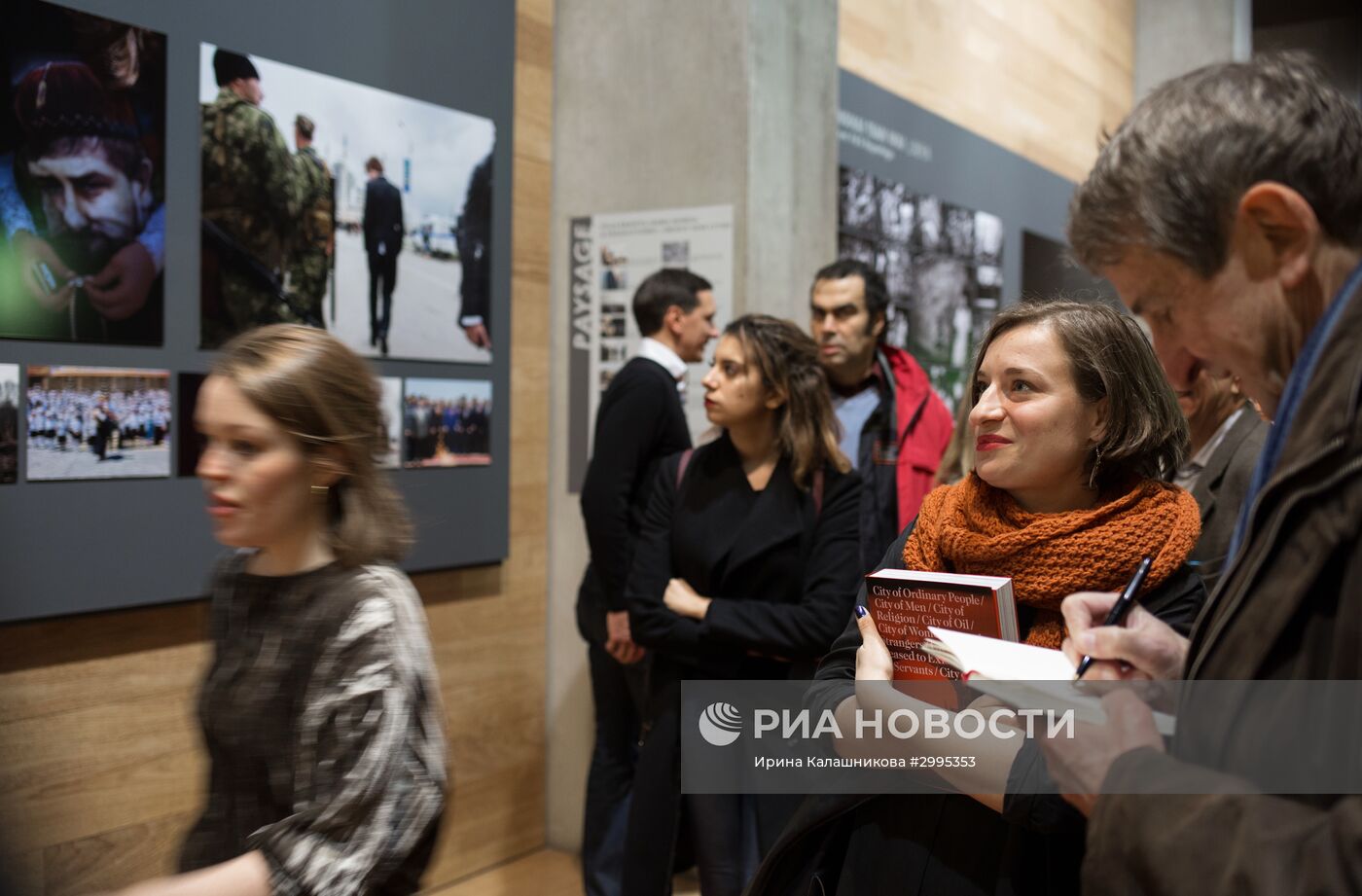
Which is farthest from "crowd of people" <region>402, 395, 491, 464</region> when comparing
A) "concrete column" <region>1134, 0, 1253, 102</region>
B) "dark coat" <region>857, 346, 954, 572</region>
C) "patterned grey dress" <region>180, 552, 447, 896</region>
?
"concrete column" <region>1134, 0, 1253, 102</region>

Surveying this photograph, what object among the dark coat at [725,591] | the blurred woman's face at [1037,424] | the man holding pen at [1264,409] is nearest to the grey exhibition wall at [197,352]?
the dark coat at [725,591]

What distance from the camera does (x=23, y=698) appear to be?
9.65 ft

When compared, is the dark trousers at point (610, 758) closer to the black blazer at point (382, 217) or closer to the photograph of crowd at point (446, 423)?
the photograph of crowd at point (446, 423)

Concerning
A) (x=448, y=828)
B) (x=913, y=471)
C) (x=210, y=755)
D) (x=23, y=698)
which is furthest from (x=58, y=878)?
(x=913, y=471)

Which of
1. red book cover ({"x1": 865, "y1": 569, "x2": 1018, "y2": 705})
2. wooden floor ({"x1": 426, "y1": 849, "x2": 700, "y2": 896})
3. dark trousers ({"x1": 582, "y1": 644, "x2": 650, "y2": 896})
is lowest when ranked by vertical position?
wooden floor ({"x1": 426, "y1": 849, "x2": 700, "y2": 896})

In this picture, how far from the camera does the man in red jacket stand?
12.5ft

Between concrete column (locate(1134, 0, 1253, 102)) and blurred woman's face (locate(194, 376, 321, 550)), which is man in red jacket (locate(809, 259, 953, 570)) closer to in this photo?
blurred woman's face (locate(194, 376, 321, 550))

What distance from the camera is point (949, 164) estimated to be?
693 centimetres

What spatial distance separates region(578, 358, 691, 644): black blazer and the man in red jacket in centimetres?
59

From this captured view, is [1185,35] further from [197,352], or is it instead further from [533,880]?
[197,352]

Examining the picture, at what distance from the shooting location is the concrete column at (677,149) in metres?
4.24

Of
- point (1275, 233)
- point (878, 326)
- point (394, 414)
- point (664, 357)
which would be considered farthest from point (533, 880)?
point (1275, 233)

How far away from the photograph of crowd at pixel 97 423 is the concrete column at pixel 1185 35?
25.3ft

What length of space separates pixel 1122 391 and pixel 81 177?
8.85ft
